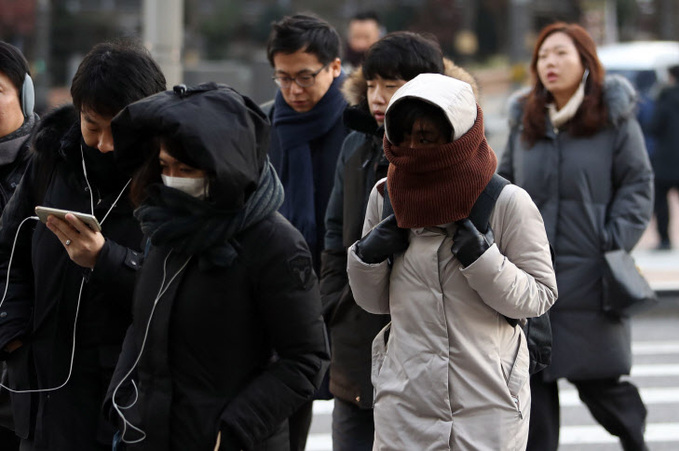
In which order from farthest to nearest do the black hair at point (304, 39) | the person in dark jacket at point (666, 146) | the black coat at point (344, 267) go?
1. the person in dark jacket at point (666, 146)
2. the black hair at point (304, 39)
3. the black coat at point (344, 267)

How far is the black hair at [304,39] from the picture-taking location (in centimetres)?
507

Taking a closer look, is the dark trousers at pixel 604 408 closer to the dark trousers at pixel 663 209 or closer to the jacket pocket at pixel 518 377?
the jacket pocket at pixel 518 377

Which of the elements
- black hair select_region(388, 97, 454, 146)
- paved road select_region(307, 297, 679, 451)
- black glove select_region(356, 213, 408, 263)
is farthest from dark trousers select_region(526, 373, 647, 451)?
black hair select_region(388, 97, 454, 146)

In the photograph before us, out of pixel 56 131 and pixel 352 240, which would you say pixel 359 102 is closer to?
pixel 352 240

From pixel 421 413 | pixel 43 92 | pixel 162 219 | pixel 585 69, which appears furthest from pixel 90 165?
pixel 43 92

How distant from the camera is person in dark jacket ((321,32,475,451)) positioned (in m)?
4.28

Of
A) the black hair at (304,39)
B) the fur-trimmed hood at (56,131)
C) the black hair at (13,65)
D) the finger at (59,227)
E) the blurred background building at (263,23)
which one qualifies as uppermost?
the blurred background building at (263,23)

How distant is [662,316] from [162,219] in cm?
796

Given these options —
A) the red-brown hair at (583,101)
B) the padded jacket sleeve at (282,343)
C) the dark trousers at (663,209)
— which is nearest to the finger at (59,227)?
the padded jacket sleeve at (282,343)

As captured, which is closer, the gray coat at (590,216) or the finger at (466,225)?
the finger at (466,225)

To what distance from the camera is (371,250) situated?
3336mm

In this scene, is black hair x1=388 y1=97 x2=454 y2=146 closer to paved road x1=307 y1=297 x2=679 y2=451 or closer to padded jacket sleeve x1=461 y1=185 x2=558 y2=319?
padded jacket sleeve x1=461 y1=185 x2=558 y2=319

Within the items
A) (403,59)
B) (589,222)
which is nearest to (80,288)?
(403,59)

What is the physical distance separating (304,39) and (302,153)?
1.59 feet
